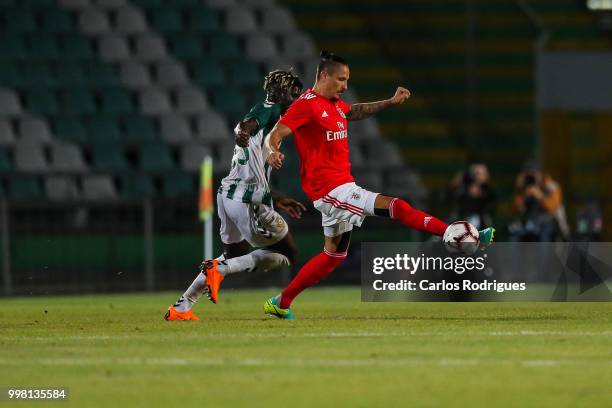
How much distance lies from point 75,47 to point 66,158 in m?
2.56

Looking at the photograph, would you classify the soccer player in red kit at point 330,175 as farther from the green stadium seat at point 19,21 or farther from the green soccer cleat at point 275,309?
the green stadium seat at point 19,21

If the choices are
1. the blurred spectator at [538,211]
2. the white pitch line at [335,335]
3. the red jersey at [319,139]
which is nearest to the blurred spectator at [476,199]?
the blurred spectator at [538,211]

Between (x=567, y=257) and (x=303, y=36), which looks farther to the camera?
(x=303, y=36)

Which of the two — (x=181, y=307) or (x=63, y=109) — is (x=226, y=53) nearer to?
(x=63, y=109)

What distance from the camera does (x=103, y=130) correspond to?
22969 mm

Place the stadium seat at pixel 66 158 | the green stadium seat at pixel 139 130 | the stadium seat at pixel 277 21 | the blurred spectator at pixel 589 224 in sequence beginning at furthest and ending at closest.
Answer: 1. the stadium seat at pixel 277 21
2. the green stadium seat at pixel 139 130
3. the stadium seat at pixel 66 158
4. the blurred spectator at pixel 589 224

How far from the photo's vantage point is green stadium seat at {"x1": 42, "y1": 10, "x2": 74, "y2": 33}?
23984 millimetres

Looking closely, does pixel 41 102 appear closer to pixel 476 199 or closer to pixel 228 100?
pixel 228 100

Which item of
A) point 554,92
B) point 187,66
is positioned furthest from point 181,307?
point 554,92

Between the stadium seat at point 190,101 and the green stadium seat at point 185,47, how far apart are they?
88 cm

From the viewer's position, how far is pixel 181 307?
11555 millimetres

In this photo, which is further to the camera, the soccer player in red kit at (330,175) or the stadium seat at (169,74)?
the stadium seat at (169,74)

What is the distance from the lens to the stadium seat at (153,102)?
2392cm

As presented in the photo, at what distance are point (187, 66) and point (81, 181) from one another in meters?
3.86
